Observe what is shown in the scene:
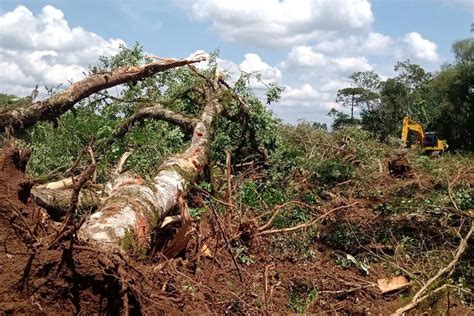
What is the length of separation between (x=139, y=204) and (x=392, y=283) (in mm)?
2762

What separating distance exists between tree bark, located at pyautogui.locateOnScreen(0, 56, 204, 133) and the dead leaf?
3.74 meters

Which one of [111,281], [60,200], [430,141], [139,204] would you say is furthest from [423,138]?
[111,281]

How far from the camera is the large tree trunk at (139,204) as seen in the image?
12.1ft

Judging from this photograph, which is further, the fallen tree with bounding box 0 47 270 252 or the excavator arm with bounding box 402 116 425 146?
the excavator arm with bounding box 402 116 425 146

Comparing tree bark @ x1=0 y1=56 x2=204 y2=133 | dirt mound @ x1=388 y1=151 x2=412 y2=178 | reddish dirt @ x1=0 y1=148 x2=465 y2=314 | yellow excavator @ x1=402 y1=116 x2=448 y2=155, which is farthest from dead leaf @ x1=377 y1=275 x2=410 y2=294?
yellow excavator @ x1=402 y1=116 x2=448 y2=155

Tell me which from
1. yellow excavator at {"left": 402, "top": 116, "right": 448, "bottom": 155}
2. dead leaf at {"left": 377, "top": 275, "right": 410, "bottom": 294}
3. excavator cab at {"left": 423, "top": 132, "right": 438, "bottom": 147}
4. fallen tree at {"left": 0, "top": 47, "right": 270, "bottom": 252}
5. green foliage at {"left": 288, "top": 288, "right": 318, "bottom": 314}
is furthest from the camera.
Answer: excavator cab at {"left": 423, "top": 132, "right": 438, "bottom": 147}

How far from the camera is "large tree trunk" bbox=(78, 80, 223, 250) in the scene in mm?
3676

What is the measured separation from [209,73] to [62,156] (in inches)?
125

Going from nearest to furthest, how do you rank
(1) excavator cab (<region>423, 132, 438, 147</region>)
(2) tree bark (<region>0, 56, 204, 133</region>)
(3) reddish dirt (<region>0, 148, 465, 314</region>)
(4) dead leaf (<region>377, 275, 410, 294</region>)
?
(3) reddish dirt (<region>0, 148, 465, 314</region>), (4) dead leaf (<region>377, 275, 410, 294</region>), (2) tree bark (<region>0, 56, 204, 133</region>), (1) excavator cab (<region>423, 132, 438, 147</region>)

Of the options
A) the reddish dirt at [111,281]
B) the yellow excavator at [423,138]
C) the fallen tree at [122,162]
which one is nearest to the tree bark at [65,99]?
the fallen tree at [122,162]

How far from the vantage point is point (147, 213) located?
4.30 m

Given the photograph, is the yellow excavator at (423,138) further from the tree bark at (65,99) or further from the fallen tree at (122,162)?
the tree bark at (65,99)

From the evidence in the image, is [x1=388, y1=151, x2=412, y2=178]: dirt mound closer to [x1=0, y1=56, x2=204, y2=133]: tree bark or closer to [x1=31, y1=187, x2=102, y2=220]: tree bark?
[x1=0, y1=56, x2=204, y2=133]: tree bark

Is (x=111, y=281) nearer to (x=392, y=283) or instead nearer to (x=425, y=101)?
(x=392, y=283)
